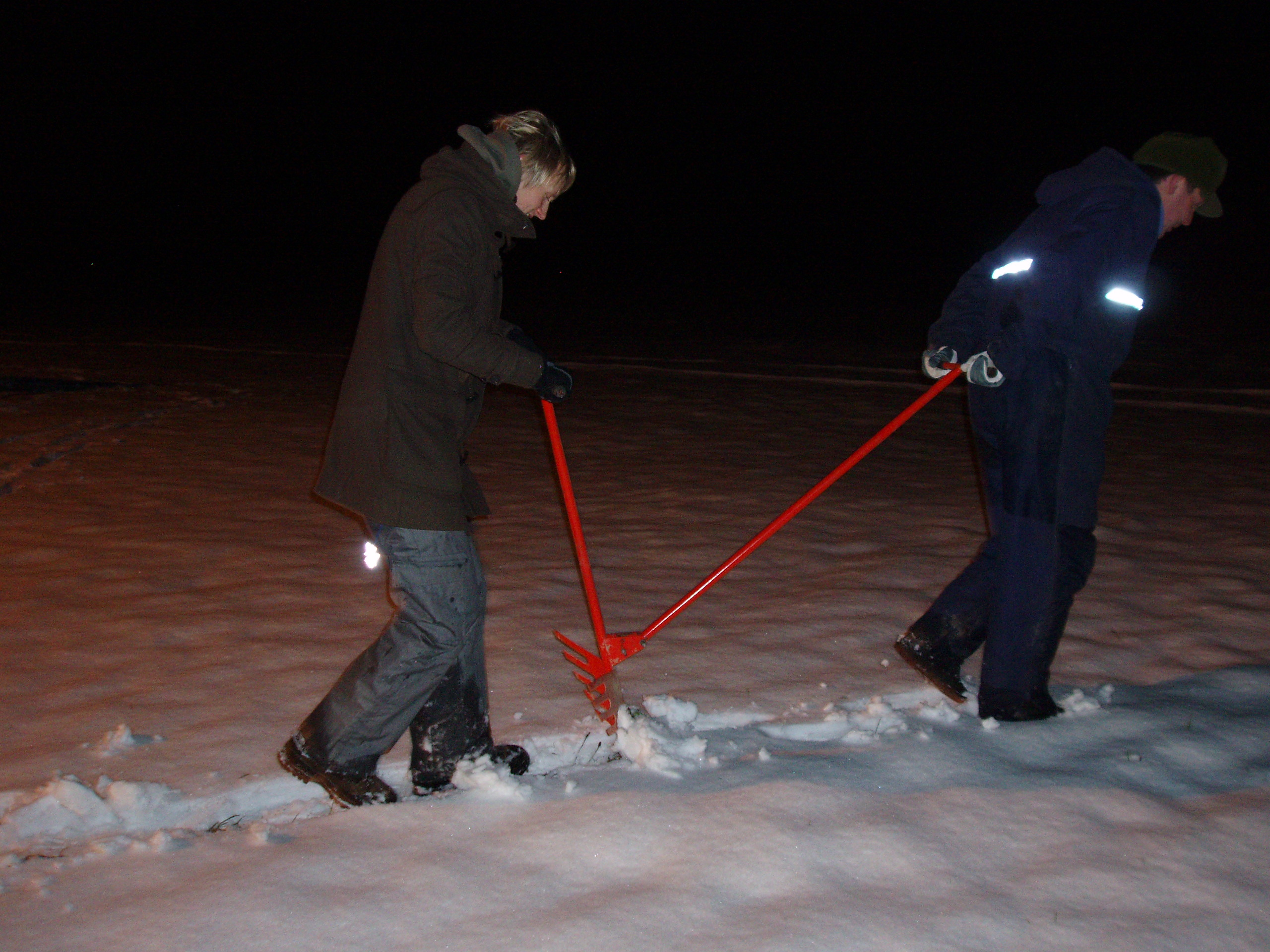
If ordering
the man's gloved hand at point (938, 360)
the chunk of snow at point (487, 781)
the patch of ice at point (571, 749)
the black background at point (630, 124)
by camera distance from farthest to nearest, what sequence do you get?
the black background at point (630, 124) < the man's gloved hand at point (938, 360) < the patch of ice at point (571, 749) < the chunk of snow at point (487, 781)

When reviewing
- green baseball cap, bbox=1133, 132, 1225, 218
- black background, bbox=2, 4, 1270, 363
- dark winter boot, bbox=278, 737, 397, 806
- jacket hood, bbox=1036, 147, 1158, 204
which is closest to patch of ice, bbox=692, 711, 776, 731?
dark winter boot, bbox=278, 737, 397, 806

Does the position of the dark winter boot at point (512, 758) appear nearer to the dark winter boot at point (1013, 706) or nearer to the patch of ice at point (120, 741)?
the patch of ice at point (120, 741)

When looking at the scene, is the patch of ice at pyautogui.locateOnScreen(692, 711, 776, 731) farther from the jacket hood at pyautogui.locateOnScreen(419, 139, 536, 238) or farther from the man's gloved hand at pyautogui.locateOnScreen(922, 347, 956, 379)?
the jacket hood at pyautogui.locateOnScreen(419, 139, 536, 238)

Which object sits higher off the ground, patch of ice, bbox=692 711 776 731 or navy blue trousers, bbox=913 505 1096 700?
navy blue trousers, bbox=913 505 1096 700

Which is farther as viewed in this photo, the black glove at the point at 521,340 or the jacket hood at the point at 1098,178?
the jacket hood at the point at 1098,178

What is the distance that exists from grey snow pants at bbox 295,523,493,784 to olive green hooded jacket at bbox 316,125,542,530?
9cm

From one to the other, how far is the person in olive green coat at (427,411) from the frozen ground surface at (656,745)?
0.84ft

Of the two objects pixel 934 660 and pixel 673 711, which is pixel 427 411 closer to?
pixel 673 711

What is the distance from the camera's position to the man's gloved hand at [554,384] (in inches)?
96.9

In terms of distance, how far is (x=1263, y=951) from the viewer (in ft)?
6.51

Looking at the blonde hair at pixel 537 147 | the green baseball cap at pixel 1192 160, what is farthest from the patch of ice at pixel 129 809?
the green baseball cap at pixel 1192 160

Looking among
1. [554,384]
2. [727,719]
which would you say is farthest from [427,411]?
[727,719]

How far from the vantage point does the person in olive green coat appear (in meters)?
2.25

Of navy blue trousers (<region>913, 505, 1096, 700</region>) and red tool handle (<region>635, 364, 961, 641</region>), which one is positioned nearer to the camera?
navy blue trousers (<region>913, 505, 1096, 700</region>)
